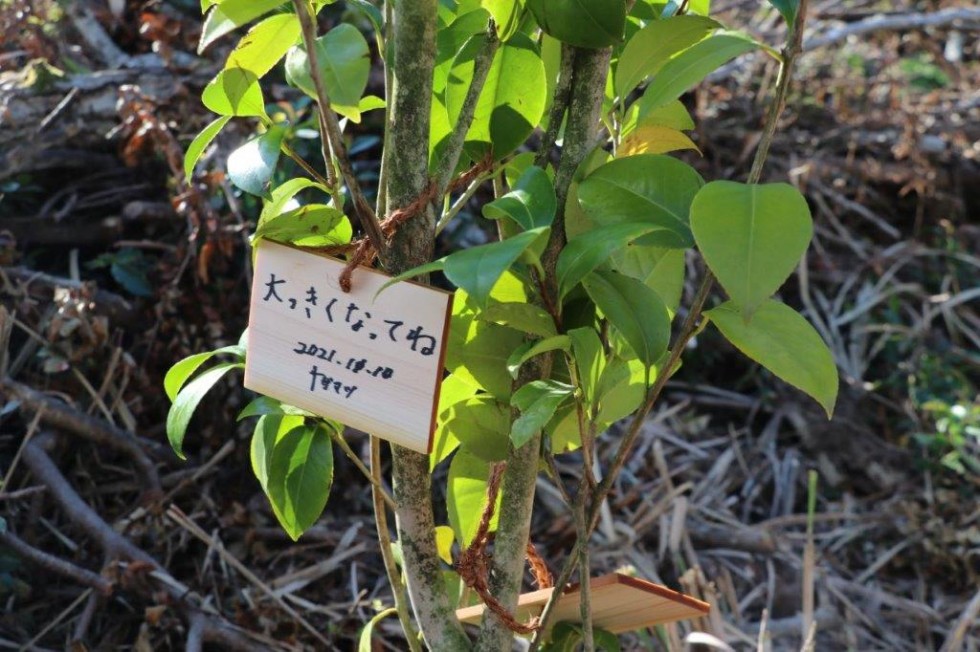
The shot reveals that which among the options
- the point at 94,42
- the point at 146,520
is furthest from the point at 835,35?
the point at 146,520

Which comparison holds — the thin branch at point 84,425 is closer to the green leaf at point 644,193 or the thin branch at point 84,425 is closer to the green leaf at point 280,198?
the green leaf at point 280,198

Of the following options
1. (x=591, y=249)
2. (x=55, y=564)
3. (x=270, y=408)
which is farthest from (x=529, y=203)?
(x=55, y=564)

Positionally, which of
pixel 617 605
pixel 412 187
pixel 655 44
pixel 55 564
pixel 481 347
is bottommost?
pixel 55 564

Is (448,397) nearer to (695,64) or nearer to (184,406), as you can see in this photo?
(184,406)

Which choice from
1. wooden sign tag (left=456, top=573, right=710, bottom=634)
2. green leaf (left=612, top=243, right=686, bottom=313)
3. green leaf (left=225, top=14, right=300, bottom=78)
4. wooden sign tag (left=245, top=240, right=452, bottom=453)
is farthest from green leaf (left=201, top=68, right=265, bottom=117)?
wooden sign tag (left=456, top=573, right=710, bottom=634)

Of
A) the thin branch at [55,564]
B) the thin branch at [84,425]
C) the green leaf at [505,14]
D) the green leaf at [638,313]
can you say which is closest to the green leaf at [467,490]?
the green leaf at [638,313]

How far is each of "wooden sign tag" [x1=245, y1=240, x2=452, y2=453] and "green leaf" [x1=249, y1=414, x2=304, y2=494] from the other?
0.06m

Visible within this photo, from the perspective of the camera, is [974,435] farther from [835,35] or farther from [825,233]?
[835,35]

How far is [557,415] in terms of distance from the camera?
0.85m

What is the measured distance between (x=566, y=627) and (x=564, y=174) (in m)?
0.40

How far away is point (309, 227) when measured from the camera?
0.78 m

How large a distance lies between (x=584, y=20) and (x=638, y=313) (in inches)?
8.1

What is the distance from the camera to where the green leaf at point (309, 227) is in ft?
2.50

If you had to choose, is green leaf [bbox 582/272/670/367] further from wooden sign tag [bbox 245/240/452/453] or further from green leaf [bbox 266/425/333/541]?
green leaf [bbox 266/425/333/541]
